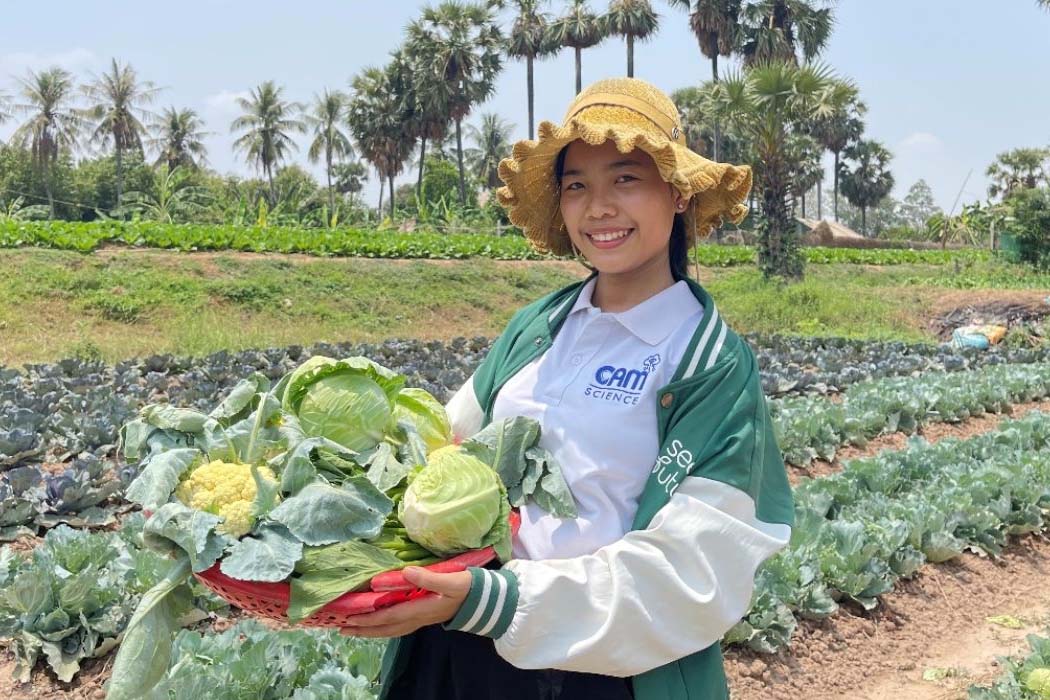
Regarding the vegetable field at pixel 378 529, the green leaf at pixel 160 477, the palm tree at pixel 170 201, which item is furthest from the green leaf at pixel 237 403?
the palm tree at pixel 170 201

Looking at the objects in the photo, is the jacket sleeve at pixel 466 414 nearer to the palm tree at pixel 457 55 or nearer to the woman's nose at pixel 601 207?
the woman's nose at pixel 601 207

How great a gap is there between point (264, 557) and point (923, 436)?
7.75m

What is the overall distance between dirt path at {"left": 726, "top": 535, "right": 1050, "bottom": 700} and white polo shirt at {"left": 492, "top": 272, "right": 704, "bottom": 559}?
237 cm

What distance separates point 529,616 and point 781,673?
2741 millimetres

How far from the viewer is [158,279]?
16.6m

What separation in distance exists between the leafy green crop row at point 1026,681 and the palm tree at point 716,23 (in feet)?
125

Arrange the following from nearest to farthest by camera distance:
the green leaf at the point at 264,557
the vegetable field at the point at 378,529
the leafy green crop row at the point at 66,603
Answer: the green leaf at the point at 264,557, the vegetable field at the point at 378,529, the leafy green crop row at the point at 66,603

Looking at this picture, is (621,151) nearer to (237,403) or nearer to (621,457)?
(621,457)

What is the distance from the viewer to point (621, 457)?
1.57m

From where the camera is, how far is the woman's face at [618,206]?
5.55ft

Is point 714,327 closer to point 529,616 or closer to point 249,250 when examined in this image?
point 529,616

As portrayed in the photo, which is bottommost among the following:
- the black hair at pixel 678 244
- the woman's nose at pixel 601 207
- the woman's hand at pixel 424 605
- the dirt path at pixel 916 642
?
the dirt path at pixel 916 642

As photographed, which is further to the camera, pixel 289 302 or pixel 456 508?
pixel 289 302

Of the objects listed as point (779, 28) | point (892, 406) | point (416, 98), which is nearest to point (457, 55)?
point (416, 98)
